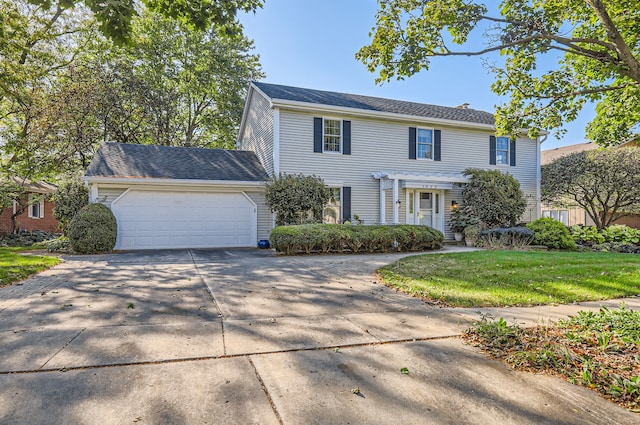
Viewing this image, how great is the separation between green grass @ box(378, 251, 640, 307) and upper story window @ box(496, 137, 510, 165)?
906cm

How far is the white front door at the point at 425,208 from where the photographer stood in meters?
14.7

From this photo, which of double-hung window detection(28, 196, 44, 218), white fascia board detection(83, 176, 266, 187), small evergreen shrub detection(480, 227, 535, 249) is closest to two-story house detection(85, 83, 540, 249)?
white fascia board detection(83, 176, 266, 187)

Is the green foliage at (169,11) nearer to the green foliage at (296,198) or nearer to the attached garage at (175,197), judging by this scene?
the green foliage at (296,198)

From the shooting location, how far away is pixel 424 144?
15242 mm

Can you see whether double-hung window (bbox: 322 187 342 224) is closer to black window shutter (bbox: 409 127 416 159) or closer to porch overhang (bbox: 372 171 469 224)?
porch overhang (bbox: 372 171 469 224)

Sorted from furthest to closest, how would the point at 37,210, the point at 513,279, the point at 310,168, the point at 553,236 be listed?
the point at 37,210 → the point at 310,168 → the point at 553,236 → the point at 513,279

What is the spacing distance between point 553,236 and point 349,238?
304 inches

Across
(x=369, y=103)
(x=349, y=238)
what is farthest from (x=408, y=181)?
(x=349, y=238)

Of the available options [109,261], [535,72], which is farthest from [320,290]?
[109,261]

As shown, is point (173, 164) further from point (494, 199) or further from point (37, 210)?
point (37, 210)

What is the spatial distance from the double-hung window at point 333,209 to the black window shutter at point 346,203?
16 cm

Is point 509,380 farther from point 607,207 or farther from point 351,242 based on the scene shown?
point 607,207

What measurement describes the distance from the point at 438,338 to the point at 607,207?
682 inches

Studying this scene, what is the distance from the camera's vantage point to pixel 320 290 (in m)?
5.57
